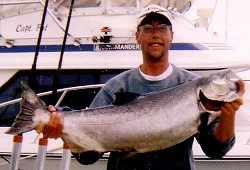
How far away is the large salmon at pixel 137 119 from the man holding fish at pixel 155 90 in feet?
0.18

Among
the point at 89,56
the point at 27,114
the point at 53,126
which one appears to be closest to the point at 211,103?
the point at 53,126

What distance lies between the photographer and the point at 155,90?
10.4ft

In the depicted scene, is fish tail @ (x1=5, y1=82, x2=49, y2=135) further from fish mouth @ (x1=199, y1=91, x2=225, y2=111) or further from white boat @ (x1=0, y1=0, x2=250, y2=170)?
white boat @ (x1=0, y1=0, x2=250, y2=170)

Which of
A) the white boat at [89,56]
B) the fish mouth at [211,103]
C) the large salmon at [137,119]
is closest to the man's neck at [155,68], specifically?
the large salmon at [137,119]

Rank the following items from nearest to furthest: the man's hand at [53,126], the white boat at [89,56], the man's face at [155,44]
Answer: the man's hand at [53,126] → the man's face at [155,44] → the white boat at [89,56]

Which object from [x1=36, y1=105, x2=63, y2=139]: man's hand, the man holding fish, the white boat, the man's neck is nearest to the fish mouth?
the man holding fish

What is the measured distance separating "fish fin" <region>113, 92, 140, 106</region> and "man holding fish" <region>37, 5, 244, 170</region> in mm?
166

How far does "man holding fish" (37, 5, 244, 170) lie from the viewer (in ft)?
9.79

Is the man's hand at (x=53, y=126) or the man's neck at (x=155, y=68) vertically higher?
the man's neck at (x=155, y=68)

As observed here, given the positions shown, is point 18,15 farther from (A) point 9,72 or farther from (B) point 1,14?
(A) point 9,72

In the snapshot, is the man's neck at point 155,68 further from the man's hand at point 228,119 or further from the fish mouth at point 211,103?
the man's hand at point 228,119

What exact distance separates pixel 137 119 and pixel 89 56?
3.34 m

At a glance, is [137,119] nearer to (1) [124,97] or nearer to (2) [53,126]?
(1) [124,97]

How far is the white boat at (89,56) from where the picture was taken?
5829 mm
